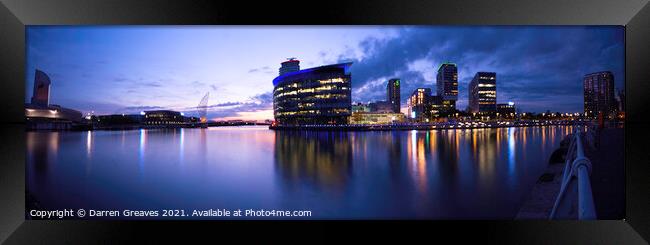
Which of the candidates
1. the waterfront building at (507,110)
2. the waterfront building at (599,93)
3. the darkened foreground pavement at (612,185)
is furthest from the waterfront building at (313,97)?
the darkened foreground pavement at (612,185)

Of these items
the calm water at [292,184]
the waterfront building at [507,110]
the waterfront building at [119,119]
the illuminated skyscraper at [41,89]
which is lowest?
the calm water at [292,184]

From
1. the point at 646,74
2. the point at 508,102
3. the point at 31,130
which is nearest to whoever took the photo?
the point at 646,74

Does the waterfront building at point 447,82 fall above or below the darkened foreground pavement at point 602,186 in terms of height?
above

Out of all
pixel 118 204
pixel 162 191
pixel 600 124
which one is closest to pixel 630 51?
pixel 600 124

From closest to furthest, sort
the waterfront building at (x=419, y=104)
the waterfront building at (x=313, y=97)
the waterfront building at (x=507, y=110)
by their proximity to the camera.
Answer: the waterfront building at (x=507, y=110), the waterfront building at (x=419, y=104), the waterfront building at (x=313, y=97)

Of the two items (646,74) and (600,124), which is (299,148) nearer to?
(600,124)

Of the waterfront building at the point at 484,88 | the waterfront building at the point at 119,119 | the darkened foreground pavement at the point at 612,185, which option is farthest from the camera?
the waterfront building at the point at 119,119

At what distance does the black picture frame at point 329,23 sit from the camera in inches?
150

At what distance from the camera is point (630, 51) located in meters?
3.87

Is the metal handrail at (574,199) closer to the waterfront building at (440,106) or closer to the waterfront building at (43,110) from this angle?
the waterfront building at (440,106)

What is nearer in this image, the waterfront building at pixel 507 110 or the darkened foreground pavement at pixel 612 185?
the darkened foreground pavement at pixel 612 185

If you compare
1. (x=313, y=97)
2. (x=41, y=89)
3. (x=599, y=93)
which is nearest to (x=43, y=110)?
(x=41, y=89)

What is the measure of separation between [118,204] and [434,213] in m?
4.70

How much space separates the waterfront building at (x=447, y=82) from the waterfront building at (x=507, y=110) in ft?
3.05
